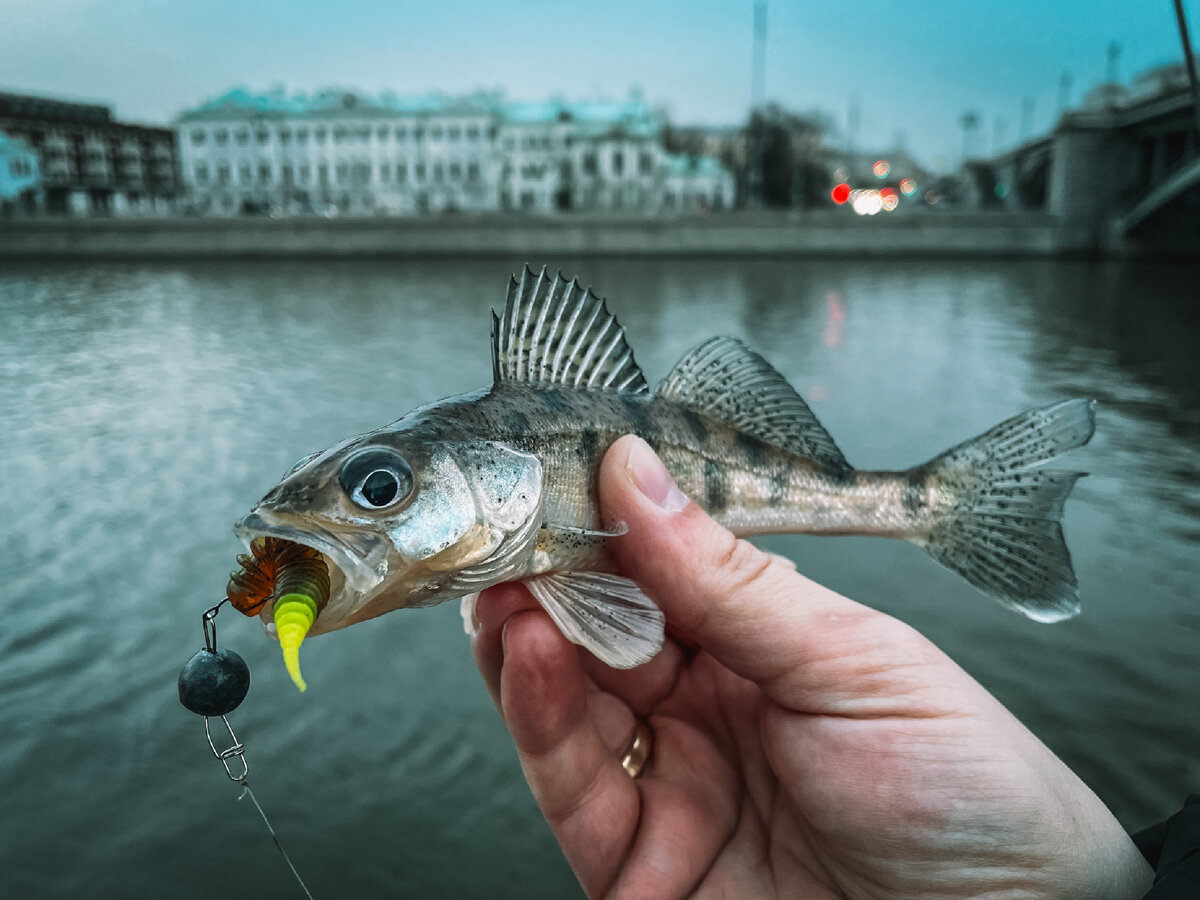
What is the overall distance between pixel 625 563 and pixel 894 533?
1.04 m

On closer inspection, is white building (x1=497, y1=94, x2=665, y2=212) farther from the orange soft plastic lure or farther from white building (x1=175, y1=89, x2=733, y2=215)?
the orange soft plastic lure

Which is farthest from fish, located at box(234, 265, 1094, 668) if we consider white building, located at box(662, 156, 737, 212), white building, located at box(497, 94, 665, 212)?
white building, located at box(662, 156, 737, 212)

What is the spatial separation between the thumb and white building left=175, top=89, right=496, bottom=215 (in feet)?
282

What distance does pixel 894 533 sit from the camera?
2.99m

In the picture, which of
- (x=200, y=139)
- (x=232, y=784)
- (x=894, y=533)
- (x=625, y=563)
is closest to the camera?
(x=625, y=563)

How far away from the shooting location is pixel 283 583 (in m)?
1.79

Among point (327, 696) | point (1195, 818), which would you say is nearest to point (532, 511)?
point (1195, 818)

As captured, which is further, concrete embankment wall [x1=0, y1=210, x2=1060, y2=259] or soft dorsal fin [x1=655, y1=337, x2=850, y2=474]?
concrete embankment wall [x1=0, y1=210, x2=1060, y2=259]

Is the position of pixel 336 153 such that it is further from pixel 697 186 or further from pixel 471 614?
pixel 471 614

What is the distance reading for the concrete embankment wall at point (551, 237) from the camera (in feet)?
162

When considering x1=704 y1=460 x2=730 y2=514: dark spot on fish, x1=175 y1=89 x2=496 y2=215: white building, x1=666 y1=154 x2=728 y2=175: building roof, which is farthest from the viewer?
x1=666 y1=154 x2=728 y2=175: building roof

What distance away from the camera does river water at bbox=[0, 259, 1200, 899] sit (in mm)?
4938

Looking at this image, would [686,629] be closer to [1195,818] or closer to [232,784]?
[1195,818]

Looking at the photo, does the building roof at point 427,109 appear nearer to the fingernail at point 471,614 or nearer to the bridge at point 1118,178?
the bridge at point 1118,178
